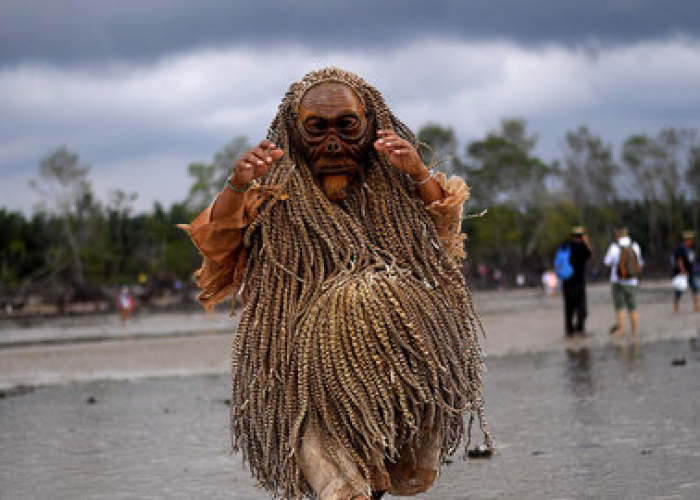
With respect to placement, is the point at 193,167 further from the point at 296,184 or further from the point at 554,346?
the point at 296,184

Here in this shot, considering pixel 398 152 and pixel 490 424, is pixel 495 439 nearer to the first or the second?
pixel 490 424

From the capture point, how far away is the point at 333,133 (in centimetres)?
475

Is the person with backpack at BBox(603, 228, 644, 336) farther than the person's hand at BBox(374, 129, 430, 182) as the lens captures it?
Yes

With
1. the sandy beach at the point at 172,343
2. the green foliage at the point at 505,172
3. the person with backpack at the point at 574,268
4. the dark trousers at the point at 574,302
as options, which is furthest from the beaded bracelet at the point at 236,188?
the green foliage at the point at 505,172

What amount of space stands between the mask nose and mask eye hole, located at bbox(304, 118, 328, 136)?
6 centimetres

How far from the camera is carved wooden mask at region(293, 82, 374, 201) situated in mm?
4750

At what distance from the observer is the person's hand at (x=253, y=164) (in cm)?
444

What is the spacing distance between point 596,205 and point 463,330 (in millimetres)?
90306

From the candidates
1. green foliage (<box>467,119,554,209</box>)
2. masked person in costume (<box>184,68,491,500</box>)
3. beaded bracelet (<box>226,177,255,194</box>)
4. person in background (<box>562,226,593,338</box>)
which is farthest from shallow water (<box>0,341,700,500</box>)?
green foliage (<box>467,119,554,209</box>)

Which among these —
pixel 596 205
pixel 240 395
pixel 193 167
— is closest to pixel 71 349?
pixel 240 395

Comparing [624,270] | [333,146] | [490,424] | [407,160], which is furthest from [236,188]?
[624,270]

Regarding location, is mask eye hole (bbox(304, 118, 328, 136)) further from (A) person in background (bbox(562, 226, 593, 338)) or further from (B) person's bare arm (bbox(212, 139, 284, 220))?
(A) person in background (bbox(562, 226, 593, 338))

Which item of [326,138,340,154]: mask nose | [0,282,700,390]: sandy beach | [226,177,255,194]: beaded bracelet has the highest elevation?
[326,138,340,154]: mask nose

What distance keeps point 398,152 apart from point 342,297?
71cm
